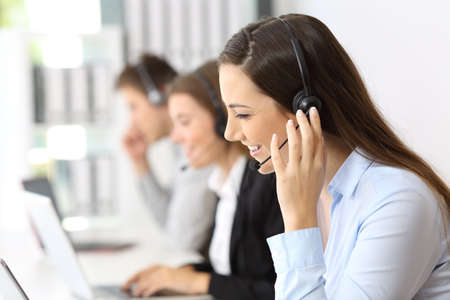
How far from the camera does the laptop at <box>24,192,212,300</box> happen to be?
146cm

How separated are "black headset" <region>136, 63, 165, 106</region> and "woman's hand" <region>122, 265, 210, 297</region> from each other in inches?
46.3

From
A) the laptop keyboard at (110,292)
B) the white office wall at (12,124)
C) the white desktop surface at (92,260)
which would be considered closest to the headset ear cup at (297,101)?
the laptop keyboard at (110,292)

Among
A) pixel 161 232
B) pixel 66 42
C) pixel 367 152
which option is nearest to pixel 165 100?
pixel 161 232

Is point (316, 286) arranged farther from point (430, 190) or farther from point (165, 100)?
point (165, 100)

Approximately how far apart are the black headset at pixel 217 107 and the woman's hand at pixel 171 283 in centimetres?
48

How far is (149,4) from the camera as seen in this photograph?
3260 mm

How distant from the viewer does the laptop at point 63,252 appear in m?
1.46

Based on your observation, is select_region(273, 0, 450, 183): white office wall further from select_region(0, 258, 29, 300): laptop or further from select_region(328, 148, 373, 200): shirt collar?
select_region(0, 258, 29, 300): laptop

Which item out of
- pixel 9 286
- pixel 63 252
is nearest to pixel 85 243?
pixel 63 252

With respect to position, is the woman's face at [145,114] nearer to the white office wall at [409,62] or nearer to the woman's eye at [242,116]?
the white office wall at [409,62]

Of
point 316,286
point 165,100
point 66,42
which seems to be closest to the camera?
point 316,286

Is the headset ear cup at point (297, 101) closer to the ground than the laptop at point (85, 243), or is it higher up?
higher up

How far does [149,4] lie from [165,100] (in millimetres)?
791

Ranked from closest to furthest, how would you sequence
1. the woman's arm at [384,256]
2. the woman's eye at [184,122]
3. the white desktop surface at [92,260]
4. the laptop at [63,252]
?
the woman's arm at [384,256]
the laptop at [63,252]
the white desktop surface at [92,260]
the woman's eye at [184,122]
